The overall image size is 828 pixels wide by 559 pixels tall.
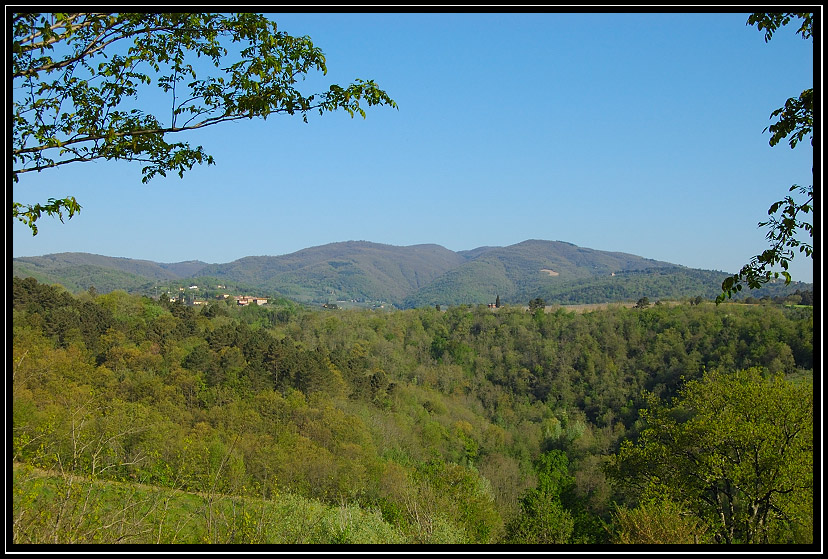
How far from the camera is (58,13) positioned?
9.14 feet

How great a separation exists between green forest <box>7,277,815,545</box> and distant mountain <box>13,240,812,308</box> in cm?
2058

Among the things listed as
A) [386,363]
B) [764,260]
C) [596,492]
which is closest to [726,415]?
[764,260]

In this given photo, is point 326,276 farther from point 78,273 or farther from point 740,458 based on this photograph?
point 740,458

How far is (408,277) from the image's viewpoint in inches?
7466

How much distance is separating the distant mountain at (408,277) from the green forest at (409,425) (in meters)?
20.6

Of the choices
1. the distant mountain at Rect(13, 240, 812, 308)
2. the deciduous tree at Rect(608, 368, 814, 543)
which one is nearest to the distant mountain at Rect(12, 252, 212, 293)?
the distant mountain at Rect(13, 240, 812, 308)

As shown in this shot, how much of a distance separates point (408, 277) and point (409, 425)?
6220 inches

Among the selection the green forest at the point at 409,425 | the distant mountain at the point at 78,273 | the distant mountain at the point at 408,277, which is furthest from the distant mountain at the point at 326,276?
the green forest at the point at 409,425

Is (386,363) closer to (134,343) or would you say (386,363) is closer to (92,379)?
(134,343)

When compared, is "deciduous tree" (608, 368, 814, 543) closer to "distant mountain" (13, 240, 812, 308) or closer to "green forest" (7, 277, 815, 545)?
"green forest" (7, 277, 815, 545)

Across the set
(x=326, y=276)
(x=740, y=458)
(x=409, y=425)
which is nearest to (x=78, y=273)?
(x=409, y=425)

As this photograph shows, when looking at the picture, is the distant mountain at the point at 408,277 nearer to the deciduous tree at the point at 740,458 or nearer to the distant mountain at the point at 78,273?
the distant mountain at the point at 78,273

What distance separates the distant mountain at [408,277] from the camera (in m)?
82.6

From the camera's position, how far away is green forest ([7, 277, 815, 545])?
20.1 ft
